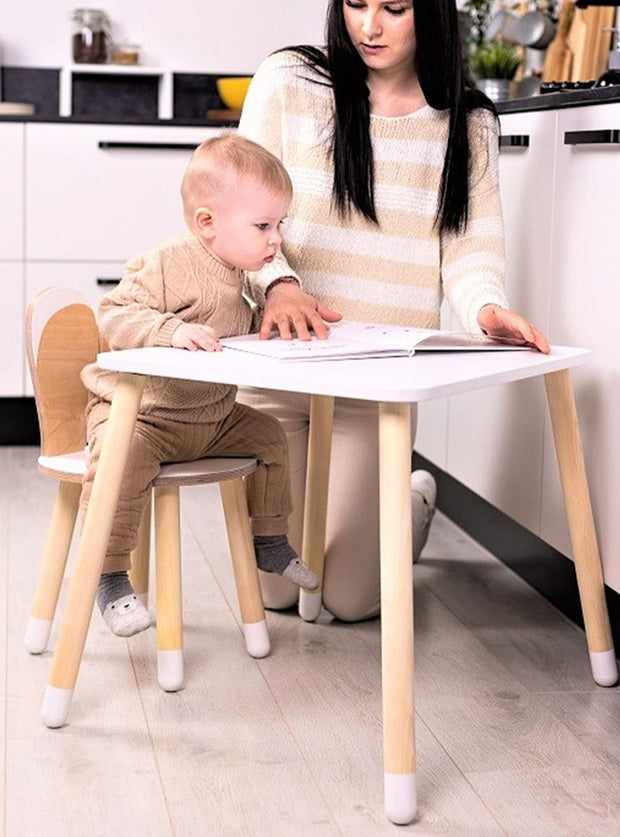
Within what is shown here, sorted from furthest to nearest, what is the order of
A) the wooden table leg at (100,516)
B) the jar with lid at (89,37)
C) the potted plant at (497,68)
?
the jar with lid at (89,37)
the potted plant at (497,68)
the wooden table leg at (100,516)

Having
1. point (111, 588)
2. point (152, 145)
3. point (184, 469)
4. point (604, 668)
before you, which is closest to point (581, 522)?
point (604, 668)

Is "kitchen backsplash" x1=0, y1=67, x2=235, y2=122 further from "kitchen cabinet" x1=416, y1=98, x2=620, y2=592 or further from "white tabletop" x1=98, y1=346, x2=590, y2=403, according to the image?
"white tabletop" x1=98, y1=346, x2=590, y2=403

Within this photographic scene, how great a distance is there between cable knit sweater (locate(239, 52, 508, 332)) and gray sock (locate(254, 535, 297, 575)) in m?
0.40

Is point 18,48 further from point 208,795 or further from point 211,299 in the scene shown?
point 208,795

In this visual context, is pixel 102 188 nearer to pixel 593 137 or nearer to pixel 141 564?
pixel 141 564

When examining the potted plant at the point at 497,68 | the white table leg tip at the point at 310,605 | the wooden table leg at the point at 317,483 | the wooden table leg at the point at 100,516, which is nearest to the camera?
the wooden table leg at the point at 100,516

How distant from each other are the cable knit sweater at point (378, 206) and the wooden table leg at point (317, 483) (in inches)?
6.5

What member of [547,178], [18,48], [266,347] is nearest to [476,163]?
[547,178]

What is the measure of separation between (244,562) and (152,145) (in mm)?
2034

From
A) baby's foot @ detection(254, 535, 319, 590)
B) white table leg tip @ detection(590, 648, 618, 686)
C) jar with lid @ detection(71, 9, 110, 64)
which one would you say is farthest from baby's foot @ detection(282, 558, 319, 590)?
jar with lid @ detection(71, 9, 110, 64)

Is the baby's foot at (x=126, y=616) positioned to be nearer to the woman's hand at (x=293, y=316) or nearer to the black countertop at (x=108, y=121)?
the woman's hand at (x=293, y=316)

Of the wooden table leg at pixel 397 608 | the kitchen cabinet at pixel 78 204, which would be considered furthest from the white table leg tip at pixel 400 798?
the kitchen cabinet at pixel 78 204

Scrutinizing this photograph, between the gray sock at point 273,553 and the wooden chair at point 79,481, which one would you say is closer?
the wooden chair at point 79,481

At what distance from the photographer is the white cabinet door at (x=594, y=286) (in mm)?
2002
